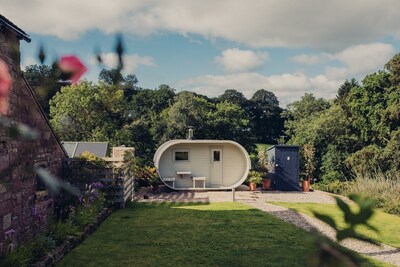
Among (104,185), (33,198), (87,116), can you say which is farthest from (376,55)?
(87,116)

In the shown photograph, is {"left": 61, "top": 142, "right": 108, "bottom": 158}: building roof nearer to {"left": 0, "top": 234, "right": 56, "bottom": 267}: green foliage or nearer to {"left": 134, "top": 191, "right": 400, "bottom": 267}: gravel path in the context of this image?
{"left": 134, "top": 191, "right": 400, "bottom": 267}: gravel path

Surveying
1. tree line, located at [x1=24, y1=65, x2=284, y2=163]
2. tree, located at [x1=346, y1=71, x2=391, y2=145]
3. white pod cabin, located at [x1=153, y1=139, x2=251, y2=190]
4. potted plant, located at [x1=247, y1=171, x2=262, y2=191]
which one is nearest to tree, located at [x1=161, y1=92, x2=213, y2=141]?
tree line, located at [x1=24, y1=65, x2=284, y2=163]

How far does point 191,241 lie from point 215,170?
11654 mm

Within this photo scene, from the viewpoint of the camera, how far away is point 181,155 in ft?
65.6

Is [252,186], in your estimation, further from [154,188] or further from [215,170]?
[154,188]

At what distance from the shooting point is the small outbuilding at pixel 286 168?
19094 mm

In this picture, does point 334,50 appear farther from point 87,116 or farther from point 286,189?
point 87,116

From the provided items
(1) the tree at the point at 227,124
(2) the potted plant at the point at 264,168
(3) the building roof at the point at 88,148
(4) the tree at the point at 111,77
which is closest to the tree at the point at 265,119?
(1) the tree at the point at 227,124

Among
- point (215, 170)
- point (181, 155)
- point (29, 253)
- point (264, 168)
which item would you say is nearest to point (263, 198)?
point (264, 168)

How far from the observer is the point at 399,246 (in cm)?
855

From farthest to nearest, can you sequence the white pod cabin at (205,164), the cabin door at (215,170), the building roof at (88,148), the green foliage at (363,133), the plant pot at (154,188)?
the green foliage at (363,133)
the cabin door at (215,170)
the white pod cabin at (205,164)
the plant pot at (154,188)
the building roof at (88,148)

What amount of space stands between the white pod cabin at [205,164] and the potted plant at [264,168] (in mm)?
916

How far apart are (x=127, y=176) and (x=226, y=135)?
45.4ft

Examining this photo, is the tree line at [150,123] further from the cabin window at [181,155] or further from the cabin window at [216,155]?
the cabin window at [216,155]
